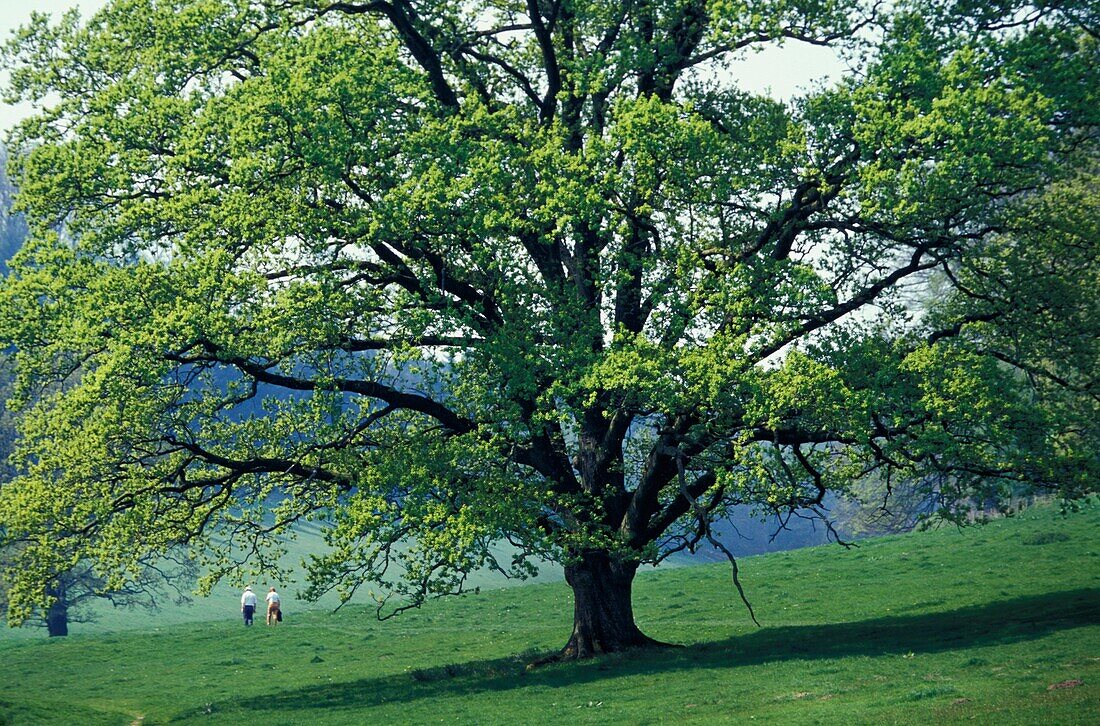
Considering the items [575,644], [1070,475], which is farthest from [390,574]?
[1070,475]

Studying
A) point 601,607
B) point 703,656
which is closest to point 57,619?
point 601,607

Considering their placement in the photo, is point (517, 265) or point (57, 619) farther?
point (57, 619)

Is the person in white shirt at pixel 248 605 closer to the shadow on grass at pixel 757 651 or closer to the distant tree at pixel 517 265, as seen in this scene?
the shadow on grass at pixel 757 651

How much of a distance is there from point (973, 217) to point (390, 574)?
101 meters

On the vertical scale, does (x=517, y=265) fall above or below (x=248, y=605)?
above

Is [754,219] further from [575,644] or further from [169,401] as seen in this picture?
[169,401]

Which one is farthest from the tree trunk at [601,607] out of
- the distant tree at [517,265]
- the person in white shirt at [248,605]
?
the person in white shirt at [248,605]

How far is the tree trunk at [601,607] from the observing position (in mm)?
30547

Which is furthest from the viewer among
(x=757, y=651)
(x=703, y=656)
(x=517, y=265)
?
(x=757, y=651)

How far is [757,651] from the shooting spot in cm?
3069

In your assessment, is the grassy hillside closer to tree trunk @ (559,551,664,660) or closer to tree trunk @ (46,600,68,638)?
tree trunk @ (559,551,664,660)

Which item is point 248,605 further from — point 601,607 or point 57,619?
point 601,607

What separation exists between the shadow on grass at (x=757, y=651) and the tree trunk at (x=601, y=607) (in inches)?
31.6

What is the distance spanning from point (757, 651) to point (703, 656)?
156 cm
